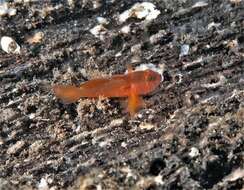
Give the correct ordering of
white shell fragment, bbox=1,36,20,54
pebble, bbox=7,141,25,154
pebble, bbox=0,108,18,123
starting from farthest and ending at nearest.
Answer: white shell fragment, bbox=1,36,20,54
pebble, bbox=0,108,18,123
pebble, bbox=7,141,25,154

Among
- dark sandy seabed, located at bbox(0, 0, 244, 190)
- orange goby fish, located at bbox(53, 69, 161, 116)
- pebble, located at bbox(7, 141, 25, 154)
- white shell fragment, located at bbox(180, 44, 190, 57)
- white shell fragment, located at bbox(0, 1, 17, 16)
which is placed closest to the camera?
dark sandy seabed, located at bbox(0, 0, 244, 190)

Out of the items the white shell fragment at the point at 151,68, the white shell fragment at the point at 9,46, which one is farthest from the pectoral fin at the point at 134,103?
the white shell fragment at the point at 9,46

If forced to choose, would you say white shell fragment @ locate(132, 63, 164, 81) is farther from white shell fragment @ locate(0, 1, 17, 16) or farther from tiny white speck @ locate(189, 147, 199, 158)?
white shell fragment @ locate(0, 1, 17, 16)

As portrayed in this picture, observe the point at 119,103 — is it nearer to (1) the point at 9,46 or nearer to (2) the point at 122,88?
(2) the point at 122,88

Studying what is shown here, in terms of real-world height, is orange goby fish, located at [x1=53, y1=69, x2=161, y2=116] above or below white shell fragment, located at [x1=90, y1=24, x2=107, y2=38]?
below

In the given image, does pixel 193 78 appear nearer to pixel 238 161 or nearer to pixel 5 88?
pixel 238 161

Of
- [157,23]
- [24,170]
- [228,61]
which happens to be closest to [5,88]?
[24,170]

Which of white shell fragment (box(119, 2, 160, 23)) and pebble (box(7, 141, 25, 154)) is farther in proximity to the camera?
white shell fragment (box(119, 2, 160, 23))

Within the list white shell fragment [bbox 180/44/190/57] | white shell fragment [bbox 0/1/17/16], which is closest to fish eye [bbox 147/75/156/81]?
white shell fragment [bbox 180/44/190/57]
